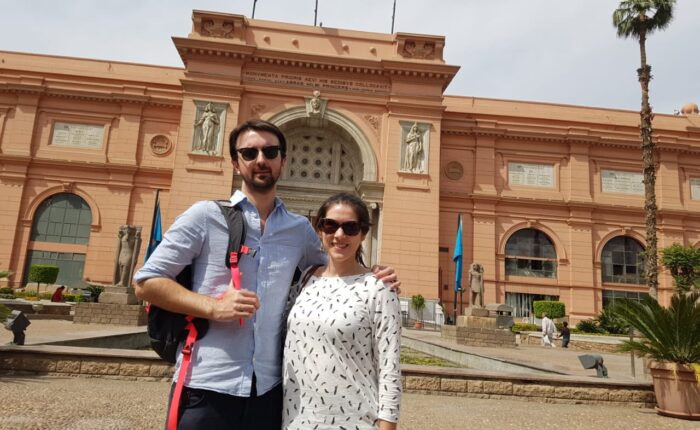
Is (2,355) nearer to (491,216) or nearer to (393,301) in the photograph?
(393,301)

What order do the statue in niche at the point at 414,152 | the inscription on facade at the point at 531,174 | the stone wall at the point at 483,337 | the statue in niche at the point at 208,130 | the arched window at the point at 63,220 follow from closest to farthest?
the stone wall at the point at 483,337
the statue in niche at the point at 208,130
the statue in niche at the point at 414,152
the arched window at the point at 63,220
the inscription on facade at the point at 531,174

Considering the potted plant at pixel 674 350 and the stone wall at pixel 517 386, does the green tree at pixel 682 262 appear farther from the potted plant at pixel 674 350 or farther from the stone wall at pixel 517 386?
the stone wall at pixel 517 386

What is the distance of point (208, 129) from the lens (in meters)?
22.9

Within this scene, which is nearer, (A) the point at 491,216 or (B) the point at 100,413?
(B) the point at 100,413

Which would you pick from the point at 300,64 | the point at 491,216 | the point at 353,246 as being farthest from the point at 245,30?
the point at 353,246

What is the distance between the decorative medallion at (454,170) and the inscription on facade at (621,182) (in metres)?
8.17

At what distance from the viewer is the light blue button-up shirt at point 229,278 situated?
1.93 m

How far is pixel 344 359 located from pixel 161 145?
25.9 meters

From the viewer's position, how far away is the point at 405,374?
6793mm

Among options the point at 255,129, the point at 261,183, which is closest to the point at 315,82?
the point at 255,129

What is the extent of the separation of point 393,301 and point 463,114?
25993 mm

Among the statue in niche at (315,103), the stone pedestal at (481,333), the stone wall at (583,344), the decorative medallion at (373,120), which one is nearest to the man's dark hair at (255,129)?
the stone pedestal at (481,333)

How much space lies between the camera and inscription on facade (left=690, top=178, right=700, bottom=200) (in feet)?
89.6

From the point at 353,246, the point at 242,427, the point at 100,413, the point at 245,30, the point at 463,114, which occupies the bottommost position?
the point at 100,413
